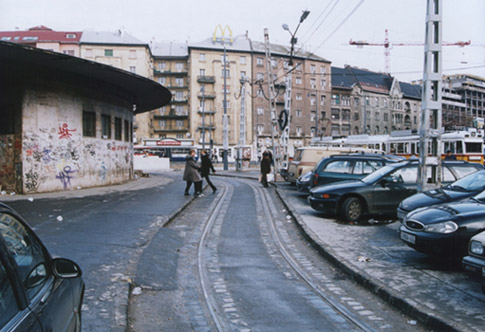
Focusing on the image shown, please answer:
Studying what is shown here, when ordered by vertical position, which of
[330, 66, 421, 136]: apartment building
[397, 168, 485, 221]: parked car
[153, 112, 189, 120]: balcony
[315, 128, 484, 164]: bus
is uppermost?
[330, 66, 421, 136]: apartment building

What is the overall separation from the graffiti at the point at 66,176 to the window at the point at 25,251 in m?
16.9

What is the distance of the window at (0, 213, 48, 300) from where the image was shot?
2420mm

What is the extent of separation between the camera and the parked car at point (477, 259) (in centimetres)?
495

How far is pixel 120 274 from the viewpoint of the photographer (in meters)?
6.18

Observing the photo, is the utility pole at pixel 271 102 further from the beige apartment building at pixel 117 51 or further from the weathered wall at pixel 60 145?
the beige apartment building at pixel 117 51

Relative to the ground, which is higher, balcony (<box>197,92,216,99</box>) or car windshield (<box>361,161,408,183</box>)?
balcony (<box>197,92,216,99</box>)

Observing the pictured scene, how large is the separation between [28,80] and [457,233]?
15.6 m

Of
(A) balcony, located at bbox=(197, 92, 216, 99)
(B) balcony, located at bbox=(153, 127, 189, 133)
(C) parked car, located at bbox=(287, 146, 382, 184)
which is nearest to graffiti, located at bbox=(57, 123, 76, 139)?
(C) parked car, located at bbox=(287, 146, 382, 184)

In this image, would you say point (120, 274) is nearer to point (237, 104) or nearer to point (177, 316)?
point (177, 316)

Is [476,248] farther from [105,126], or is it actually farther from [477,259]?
[105,126]

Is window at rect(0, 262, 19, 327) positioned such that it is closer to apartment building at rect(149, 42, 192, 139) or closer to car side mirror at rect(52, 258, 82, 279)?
car side mirror at rect(52, 258, 82, 279)

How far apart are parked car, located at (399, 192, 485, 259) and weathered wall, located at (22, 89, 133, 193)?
48.1ft

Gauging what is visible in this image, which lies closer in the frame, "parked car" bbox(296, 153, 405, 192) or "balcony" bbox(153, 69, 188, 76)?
"parked car" bbox(296, 153, 405, 192)

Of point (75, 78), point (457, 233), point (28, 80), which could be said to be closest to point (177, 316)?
point (457, 233)
